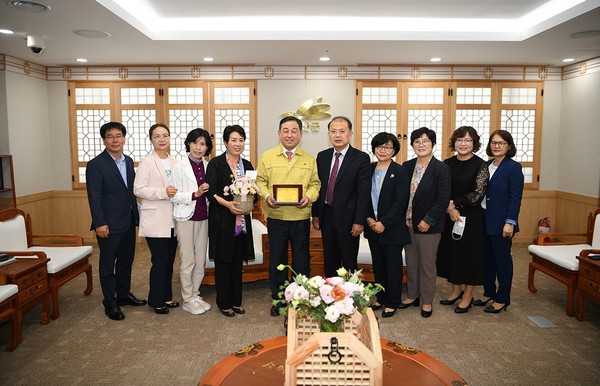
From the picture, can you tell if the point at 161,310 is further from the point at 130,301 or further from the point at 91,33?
the point at 91,33

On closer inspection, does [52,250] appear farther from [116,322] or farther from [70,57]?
[70,57]

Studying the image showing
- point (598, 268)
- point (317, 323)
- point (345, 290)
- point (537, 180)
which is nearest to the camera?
point (345, 290)

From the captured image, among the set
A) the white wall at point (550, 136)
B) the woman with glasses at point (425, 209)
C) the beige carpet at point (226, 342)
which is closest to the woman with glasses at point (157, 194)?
the beige carpet at point (226, 342)

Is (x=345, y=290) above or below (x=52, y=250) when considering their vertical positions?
above

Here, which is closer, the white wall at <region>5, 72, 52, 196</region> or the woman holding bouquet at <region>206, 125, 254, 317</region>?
the woman holding bouquet at <region>206, 125, 254, 317</region>

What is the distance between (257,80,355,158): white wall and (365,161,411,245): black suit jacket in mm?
3462

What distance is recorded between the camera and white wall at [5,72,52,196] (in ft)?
20.2

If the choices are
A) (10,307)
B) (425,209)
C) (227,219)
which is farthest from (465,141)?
(10,307)

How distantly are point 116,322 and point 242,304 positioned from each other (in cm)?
114

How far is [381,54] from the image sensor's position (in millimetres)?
6074

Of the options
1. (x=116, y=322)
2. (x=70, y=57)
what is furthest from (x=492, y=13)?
(x=70, y=57)

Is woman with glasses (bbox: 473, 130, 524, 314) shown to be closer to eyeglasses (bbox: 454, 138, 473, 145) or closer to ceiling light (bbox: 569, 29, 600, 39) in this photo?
eyeglasses (bbox: 454, 138, 473, 145)

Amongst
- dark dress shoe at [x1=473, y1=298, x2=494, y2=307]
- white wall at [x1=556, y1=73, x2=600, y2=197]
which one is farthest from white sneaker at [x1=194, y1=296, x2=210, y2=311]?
white wall at [x1=556, y1=73, x2=600, y2=197]

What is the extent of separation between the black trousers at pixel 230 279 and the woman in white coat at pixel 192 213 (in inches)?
8.3
